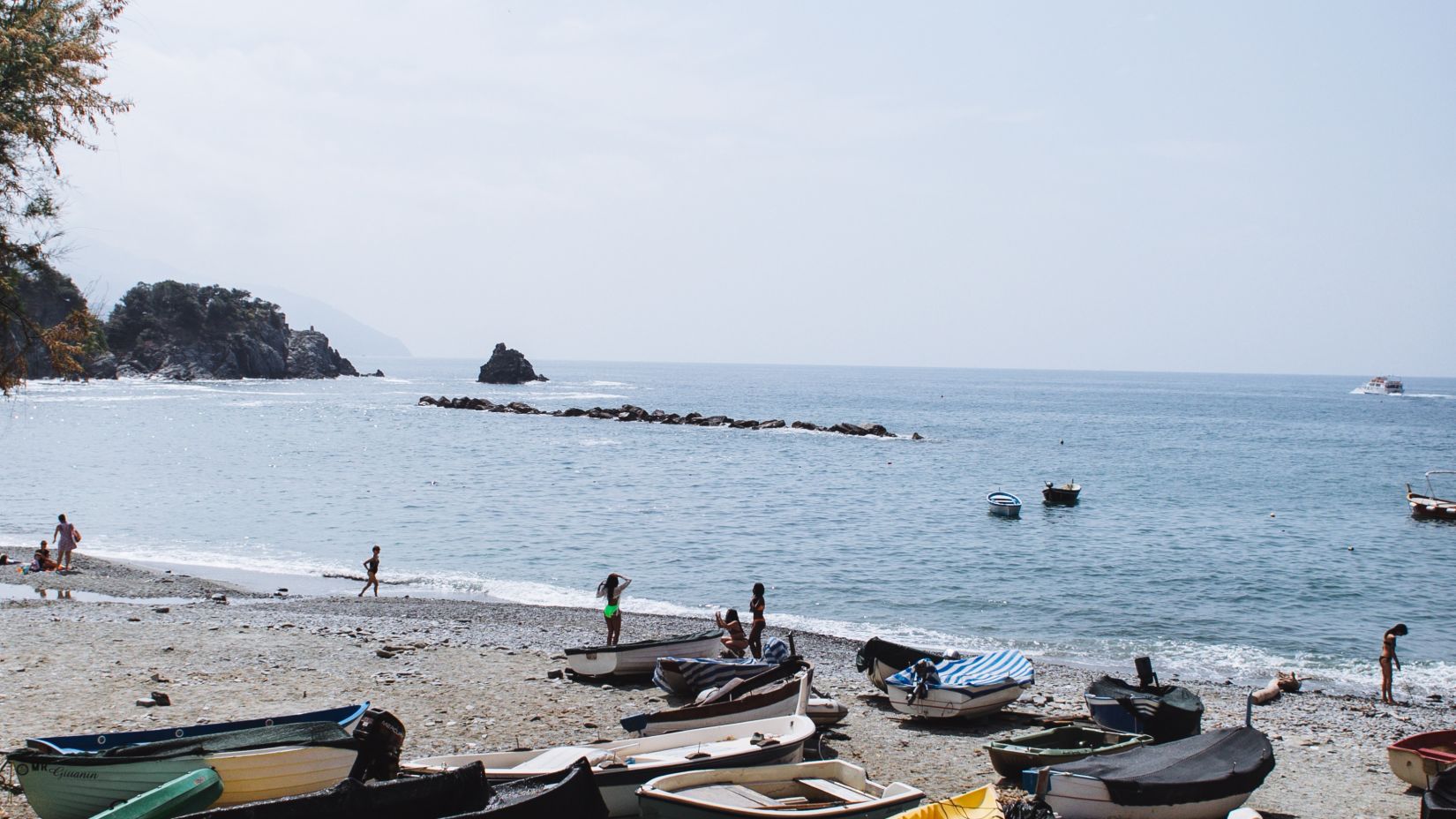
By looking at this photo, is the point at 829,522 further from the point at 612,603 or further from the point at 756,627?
the point at 756,627

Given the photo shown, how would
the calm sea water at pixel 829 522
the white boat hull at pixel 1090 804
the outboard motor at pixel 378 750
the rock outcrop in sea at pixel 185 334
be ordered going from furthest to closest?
1. the rock outcrop in sea at pixel 185 334
2. the calm sea water at pixel 829 522
3. the white boat hull at pixel 1090 804
4. the outboard motor at pixel 378 750

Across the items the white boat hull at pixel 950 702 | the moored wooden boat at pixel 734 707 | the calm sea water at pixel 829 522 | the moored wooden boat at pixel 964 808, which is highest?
the moored wooden boat at pixel 964 808

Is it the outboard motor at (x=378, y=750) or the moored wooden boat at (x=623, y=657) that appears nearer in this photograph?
the outboard motor at (x=378, y=750)

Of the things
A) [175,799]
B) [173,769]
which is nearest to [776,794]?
[175,799]

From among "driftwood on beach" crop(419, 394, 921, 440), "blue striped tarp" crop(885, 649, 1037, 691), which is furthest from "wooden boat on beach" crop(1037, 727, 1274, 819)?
"driftwood on beach" crop(419, 394, 921, 440)

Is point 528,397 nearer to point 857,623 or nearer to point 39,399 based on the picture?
point 39,399

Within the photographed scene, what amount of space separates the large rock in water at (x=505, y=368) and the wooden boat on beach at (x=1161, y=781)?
174m

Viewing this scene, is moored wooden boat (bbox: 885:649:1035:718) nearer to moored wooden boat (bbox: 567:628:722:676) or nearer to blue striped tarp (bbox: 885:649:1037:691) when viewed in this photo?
blue striped tarp (bbox: 885:649:1037:691)

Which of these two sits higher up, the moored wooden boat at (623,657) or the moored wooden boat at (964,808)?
the moored wooden boat at (964,808)

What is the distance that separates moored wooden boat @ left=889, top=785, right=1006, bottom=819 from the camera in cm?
971

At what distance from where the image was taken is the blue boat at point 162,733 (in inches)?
389

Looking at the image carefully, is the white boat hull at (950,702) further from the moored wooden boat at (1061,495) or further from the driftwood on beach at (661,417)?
the driftwood on beach at (661,417)

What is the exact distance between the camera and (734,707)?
13.3 m

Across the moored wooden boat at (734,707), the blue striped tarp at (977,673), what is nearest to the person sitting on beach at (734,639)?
the blue striped tarp at (977,673)
